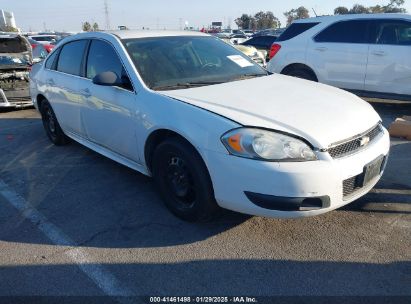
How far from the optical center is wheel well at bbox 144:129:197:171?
3.20 m

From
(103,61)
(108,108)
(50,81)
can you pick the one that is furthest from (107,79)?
(50,81)

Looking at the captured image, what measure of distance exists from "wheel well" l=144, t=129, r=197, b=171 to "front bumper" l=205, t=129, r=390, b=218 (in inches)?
21.6

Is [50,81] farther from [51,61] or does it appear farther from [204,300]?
[204,300]

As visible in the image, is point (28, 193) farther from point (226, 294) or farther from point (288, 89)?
point (288, 89)

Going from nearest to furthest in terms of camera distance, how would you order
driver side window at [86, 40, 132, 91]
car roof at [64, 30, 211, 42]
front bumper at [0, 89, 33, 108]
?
driver side window at [86, 40, 132, 91]
car roof at [64, 30, 211, 42]
front bumper at [0, 89, 33, 108]

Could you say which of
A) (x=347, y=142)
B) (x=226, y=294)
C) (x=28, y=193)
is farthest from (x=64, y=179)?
(x=347, y=142)

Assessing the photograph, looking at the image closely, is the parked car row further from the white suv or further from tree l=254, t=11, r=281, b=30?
tree l=254, t=11, r=281, b=30

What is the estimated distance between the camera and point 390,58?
6688mm

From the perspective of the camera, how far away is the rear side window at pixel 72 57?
448 centimetres

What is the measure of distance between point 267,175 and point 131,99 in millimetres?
1553

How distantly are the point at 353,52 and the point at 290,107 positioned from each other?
482cm

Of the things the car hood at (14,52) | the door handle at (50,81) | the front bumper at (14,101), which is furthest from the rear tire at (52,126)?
the car hood at (14,52)

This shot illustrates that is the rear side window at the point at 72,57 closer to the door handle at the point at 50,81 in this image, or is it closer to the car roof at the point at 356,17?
the door handle at the point at 50,81

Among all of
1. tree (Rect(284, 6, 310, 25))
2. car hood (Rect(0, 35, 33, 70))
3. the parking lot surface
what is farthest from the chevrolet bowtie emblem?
tree (Rect(284, 6, 310, 25))
